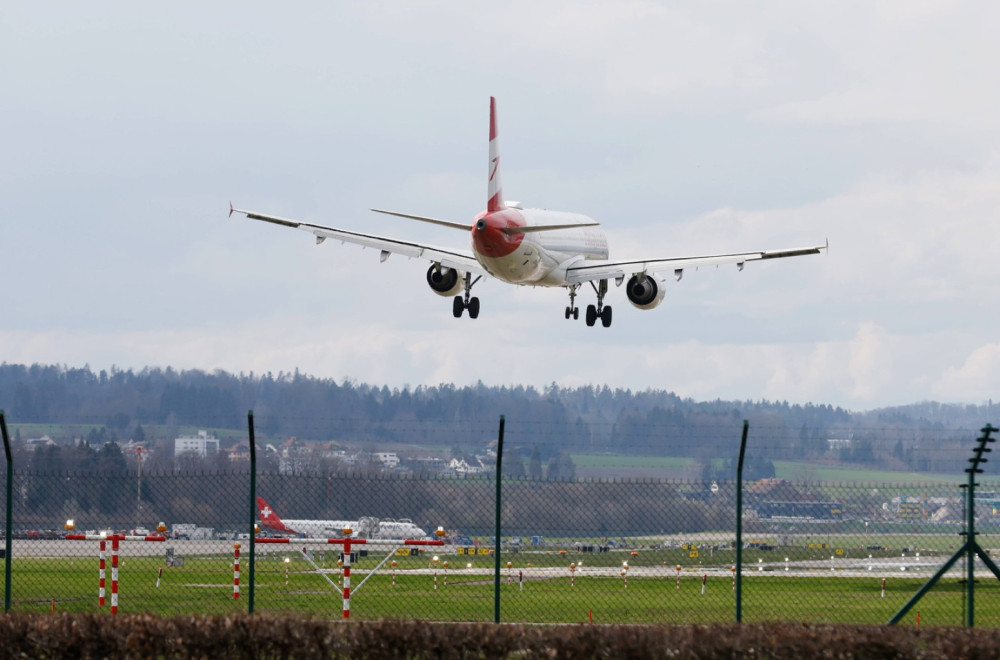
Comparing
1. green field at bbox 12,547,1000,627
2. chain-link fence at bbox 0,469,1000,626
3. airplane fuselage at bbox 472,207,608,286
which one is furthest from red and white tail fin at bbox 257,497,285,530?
airplane fuselage at bbox 472,207,608,286

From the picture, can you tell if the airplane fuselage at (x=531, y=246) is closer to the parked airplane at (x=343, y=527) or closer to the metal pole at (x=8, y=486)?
the parked airplane at (x=343, y=527)

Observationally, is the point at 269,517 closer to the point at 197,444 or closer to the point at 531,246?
the point at 197,444

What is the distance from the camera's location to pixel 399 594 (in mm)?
34469

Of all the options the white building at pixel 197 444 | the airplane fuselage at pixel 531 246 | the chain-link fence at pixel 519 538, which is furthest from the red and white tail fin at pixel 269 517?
the airplane fuselage at pixel 531 246

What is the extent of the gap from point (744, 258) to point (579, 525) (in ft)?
110

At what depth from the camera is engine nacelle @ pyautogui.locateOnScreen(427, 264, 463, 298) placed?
→ 62.2 metres

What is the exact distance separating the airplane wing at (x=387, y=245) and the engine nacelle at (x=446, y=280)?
9.9 inches

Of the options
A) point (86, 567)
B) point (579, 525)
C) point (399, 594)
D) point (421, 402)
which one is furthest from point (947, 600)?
point (421, 402)

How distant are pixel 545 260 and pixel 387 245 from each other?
7864mm

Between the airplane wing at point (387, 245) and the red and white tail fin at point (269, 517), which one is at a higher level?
the airplane wing at point (387, 245)

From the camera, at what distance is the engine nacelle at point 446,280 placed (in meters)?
62.2

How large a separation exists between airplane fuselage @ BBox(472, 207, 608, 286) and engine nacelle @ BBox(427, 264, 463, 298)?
10.0 feet

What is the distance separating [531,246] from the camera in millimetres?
57344

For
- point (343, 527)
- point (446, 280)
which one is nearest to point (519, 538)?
point (446, 280)
